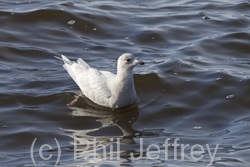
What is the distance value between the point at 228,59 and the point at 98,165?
5.03 metres

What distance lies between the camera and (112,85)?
988 cm

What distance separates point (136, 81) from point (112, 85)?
1.11 meters

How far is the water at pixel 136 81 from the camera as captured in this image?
27.8ft

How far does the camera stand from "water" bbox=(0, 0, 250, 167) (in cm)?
847

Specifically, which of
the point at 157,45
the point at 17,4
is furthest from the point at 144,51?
the point at 17,4

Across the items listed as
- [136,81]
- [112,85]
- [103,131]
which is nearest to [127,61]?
[112,85]

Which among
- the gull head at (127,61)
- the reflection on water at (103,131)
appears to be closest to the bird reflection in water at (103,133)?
the reflection on water at (103,131)

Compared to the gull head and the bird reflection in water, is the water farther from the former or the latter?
the gull head

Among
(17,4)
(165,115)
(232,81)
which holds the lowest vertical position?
(165,115)

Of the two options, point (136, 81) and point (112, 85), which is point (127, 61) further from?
point (136, 81)

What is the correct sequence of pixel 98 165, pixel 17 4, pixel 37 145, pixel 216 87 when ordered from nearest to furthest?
pixel 98 165
pixel 37 145
pixel 216 87
pixel 17 4

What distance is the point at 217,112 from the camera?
984 centimetres

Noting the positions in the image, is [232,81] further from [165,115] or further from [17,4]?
[17,4]

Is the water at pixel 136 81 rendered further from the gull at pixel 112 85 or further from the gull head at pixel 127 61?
the gull head at pixel 127 61
